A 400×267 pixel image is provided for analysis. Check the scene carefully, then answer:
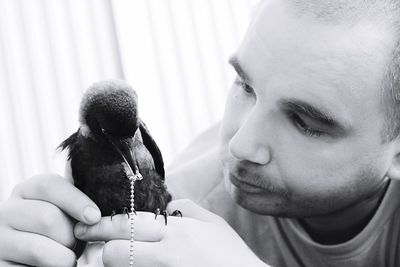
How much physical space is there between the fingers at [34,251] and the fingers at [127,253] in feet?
0.22

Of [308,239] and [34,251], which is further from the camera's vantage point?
[308,239]

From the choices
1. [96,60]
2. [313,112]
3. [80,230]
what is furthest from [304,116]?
[96,60]

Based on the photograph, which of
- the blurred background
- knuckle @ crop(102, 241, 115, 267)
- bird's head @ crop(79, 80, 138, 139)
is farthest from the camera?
the blurred background

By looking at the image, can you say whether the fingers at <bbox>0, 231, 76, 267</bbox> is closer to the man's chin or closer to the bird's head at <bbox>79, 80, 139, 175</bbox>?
the bird's head at <bbox>79, 80, 139, 175</bbox>

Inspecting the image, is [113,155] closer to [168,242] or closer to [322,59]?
[168,242]

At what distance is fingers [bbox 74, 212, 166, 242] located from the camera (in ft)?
2.73

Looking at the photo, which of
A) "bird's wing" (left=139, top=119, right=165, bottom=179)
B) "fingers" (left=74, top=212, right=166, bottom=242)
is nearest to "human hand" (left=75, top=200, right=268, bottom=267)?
"fingers" (left=74, top=212, right=166, bottom=242)

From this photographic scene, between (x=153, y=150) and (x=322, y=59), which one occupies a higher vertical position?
(x=322, y=59)

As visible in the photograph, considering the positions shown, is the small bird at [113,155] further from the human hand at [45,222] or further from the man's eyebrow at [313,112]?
the man's eyebrow at [313,112]

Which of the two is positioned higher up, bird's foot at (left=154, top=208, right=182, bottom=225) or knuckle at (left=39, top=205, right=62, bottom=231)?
knuckle at (left=39, top=205, right=62, bottom=231)

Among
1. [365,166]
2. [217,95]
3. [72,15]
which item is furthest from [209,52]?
[365,166]

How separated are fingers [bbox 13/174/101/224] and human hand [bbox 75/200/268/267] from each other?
3cm

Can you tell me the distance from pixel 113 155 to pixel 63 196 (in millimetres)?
103

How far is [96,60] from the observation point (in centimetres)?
222
